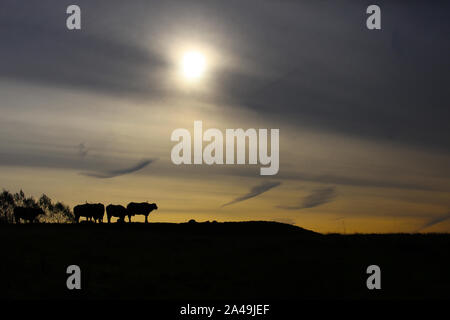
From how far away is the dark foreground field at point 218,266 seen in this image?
19.8 metres

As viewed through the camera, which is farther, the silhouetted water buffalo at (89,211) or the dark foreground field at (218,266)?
the silhouetted water buffalo at (89,211)

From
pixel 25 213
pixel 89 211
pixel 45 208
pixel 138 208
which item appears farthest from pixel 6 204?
pixel 138 208

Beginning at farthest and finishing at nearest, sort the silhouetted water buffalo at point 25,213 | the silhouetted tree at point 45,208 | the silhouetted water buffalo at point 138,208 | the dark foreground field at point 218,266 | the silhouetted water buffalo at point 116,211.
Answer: the silhouetted tree at point 45,208, the silhouetted water buffalo at point 25,213, the silhouetted water buffalo at point 116,211, the silhouetted water buffalo at point 138,208, the dark foreground field at point 218,266

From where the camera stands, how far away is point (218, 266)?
76.4ft

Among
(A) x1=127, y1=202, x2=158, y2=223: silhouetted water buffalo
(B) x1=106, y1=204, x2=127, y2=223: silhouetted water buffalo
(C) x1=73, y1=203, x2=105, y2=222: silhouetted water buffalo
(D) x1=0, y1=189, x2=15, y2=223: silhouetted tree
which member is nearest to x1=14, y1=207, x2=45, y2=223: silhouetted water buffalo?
(C) x1=73, y1=203, x2=105, y2=222: silhouetted water buffalo

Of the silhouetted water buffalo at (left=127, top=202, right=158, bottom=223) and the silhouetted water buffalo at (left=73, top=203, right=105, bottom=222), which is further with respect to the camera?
the silhouetted water buffalo at (left=73, top=203, right=105, bottom=222)

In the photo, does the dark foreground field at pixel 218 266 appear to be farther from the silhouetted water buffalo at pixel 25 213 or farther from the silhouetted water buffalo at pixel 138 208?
the silhouetted water buffalo at pixel 25 213

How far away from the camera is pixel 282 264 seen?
935 inches

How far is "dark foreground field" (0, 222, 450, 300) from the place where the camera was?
19.8 m

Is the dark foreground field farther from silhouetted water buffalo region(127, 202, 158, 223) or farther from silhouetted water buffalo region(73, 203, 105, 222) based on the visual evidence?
silhouetted water buffalo region(73, 203, 105, 222)

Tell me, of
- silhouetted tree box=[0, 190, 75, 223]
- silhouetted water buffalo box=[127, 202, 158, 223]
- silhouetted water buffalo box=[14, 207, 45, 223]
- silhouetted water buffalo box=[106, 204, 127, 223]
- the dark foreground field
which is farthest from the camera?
silhouetted tree box=[0, 190, 75, 223]

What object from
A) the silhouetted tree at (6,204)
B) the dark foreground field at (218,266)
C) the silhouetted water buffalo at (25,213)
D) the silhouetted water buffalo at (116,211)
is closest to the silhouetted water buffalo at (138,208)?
the silhouetted water buffalo at (116,211)

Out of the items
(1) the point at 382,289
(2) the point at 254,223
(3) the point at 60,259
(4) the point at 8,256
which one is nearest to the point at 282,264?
(1) the point at 382,289

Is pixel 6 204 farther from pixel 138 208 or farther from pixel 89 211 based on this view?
pixel 138 208
